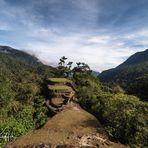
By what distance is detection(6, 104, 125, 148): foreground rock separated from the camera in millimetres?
28456

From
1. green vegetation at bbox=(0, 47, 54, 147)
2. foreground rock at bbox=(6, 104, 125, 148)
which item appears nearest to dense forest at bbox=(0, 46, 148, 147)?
green vegetation at bbox=(0, 47, 54, 147)

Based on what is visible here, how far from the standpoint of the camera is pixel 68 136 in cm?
3105

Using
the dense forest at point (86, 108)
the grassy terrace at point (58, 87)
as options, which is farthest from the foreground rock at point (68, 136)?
the grassy terrace at point (58, 87)

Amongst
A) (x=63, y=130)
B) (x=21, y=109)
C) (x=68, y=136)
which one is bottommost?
(x=68, y=136)

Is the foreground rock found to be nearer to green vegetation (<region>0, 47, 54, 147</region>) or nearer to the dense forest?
the dense forest

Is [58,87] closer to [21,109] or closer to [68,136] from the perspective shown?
[21,109]

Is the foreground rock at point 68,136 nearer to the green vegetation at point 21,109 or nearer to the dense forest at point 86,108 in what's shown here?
the dense forest at point 86,108

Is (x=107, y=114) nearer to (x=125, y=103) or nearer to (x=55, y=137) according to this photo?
(x=125, y=103)

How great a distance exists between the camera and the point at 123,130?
30297 millimetres

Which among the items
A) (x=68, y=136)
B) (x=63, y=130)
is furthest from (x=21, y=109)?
(x=68, y=136)

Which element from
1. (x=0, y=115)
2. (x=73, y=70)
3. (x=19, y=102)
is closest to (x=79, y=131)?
(x=0, y=115)

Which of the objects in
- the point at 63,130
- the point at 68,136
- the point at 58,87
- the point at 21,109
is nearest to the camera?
the point at 68,136

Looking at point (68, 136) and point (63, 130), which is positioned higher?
point (63, 130)

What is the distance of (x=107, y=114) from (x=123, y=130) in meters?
3.19
